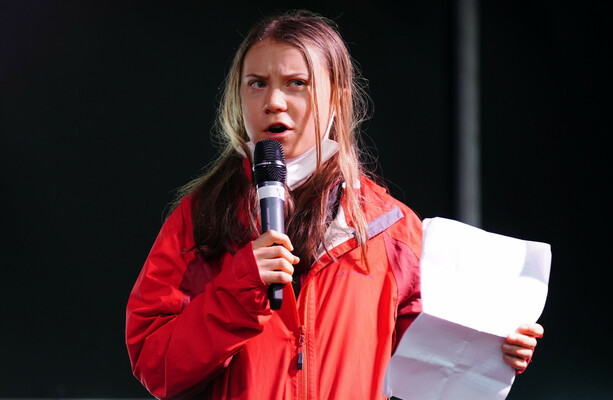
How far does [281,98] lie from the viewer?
116cm

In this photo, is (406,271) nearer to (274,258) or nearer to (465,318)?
(465,318)

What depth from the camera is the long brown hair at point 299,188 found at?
1122mm

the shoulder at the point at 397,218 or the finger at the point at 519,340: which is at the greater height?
the shoulder at the point at 397,218

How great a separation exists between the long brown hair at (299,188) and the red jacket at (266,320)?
3 cm

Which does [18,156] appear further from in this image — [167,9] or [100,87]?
[167,9]

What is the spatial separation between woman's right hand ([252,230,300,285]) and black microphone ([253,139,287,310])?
0.05 feet

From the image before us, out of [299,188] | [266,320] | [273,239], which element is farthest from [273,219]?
[299,188]

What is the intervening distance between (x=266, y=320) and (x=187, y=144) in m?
1.78

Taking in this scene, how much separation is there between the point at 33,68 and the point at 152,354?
6.27ft

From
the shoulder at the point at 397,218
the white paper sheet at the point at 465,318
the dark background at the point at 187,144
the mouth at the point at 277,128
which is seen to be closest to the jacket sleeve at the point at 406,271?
the shoulder at the point at 397,218

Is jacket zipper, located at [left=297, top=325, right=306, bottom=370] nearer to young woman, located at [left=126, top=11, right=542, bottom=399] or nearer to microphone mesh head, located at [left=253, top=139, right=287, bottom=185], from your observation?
young woman, located at [left=126, top=11, right=542, bottom=399]

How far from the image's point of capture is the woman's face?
3.84ft

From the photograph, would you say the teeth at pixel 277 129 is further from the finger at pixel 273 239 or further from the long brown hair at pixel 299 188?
the finger at pixel 273 239

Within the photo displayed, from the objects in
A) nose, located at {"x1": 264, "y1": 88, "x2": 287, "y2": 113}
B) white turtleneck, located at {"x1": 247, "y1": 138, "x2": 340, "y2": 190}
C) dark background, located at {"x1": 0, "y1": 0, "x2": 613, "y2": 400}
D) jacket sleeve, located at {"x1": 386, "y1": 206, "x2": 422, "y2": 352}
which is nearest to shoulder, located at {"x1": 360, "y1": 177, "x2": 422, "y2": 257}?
jacket sleeve, located at {"x1": 386, "y1": 206, "x2": 422, "y2": 352}
